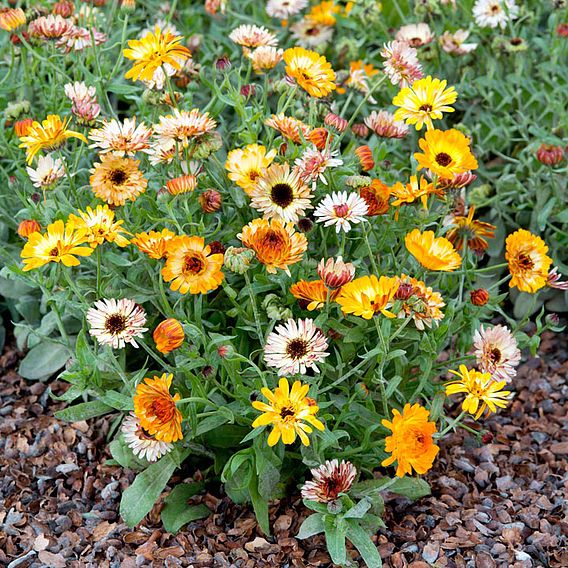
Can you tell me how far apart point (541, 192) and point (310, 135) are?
1259 millimetres

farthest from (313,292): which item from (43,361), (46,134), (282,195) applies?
(43,361)

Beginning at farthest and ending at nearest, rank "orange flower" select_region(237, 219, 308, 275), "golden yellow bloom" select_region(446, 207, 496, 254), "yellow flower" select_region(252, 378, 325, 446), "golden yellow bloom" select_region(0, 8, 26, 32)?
"golden yellow bloom" select_region(0, 8, 26, 32) → "golden yellow bloom" select_region(446, 207, 496, 254) → "orange flower" select_region(237, 219, 308, 275) → "yellow flower" select_region(252, 378, 325, 446)

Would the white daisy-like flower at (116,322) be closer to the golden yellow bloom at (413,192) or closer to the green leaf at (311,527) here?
the green leaf at (311,527)

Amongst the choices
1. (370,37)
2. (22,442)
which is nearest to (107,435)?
(22,442)

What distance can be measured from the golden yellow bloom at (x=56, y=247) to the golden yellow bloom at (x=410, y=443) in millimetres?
783

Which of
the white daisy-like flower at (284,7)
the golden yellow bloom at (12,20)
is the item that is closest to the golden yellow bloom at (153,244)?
the golden yellow bloom at (12,20)

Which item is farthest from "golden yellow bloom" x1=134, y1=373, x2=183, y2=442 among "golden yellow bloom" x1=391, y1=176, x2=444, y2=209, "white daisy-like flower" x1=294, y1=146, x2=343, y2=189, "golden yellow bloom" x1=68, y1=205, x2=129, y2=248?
"golden yellow bloom" x1=391, y1=176, x2=444, y2=209

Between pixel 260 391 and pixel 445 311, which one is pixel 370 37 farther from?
pixel 260 391

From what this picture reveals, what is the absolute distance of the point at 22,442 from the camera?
9.02 feet

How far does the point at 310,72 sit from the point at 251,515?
117cm

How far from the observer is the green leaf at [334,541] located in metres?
2.11

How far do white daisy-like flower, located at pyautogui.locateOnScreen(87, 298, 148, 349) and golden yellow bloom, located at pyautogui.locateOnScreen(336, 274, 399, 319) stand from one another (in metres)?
0.46

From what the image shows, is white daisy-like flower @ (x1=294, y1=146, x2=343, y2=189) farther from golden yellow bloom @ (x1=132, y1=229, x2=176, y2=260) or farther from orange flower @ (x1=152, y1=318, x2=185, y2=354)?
orange flower @ (x1=152, y1=318, x2=185, y2=354)

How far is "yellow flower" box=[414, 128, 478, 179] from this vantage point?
2.23 metres
